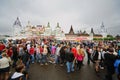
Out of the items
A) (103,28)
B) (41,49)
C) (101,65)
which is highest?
(103,28)

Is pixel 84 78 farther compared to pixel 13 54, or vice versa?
pixel 13 54

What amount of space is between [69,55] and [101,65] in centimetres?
379

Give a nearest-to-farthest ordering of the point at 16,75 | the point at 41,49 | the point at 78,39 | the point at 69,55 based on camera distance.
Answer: the point at 16,75 < the point at 69,55 < the point at 41,49 < the point at 78,39

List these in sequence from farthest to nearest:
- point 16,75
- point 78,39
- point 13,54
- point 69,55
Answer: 1. point 78,39
2. point 13,54
3. point 69,55
4. point 16,75

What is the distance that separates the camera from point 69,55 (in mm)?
8023

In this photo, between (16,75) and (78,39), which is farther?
(78,39)

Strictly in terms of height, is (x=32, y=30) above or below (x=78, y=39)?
above

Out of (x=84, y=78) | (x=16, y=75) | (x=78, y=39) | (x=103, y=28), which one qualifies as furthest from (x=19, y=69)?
(x=103, y=28)

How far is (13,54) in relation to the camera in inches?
394

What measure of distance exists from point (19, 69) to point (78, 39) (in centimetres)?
3037

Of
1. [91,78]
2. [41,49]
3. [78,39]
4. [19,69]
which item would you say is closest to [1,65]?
[19,69]

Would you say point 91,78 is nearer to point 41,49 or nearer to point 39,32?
point 41,49

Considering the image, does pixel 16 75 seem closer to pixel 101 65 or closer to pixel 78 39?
pixel 101 65

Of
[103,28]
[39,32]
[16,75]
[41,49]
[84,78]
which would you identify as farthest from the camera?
[39,32]
